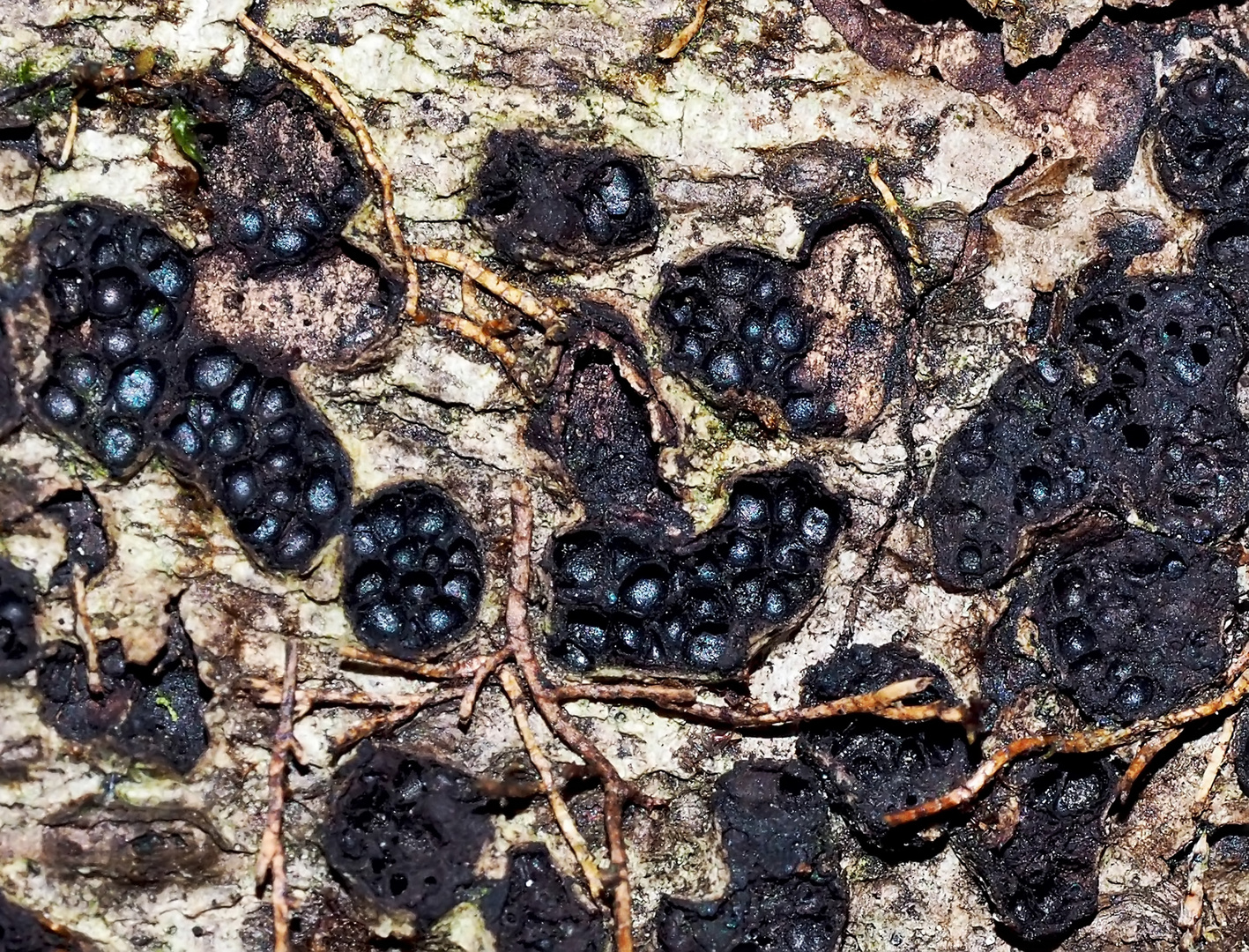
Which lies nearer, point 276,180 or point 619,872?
point 619,872

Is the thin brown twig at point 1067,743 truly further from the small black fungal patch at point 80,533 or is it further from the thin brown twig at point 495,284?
the small black fungal patch at point 80,533

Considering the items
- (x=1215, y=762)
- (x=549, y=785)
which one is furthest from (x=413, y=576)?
(x=1215, y=762)

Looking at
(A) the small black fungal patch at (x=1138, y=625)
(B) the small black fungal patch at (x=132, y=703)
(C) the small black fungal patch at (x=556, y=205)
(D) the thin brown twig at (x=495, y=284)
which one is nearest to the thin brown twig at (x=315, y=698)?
(B) the small black fungal patch at (x=132, y=703)

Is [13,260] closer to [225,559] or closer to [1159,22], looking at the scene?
[225,559]

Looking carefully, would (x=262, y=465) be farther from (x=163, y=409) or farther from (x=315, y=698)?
(x=315, y=698)

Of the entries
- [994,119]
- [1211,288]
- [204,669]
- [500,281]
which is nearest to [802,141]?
[994,119]

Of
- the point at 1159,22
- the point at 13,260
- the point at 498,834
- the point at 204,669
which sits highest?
the point at 1159,22
